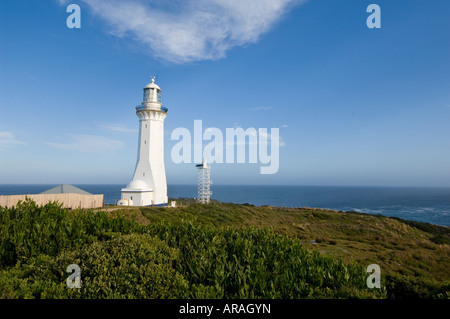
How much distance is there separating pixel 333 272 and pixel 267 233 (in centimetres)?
293

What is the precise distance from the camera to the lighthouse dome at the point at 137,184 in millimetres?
31266

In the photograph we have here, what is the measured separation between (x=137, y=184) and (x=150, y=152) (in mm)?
4486

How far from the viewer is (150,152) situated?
3212cm

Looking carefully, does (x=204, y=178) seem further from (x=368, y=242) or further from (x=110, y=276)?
(x=110, y=276)

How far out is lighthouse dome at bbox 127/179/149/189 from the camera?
103 feet

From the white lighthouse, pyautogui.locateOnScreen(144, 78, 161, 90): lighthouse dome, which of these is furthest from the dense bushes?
pyautogui.locateOnScreen(144, 78, 161, 90): lighthouse dome

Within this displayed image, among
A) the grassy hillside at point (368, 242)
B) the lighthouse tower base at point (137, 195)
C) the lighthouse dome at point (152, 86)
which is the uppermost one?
the lighthouse dome at point (152, 86)

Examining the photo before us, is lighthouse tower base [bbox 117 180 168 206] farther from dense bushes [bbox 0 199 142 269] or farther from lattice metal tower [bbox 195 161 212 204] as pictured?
dense bushes [bbox 0 199 142 269]

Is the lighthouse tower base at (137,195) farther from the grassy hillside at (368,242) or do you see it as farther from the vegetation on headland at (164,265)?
the vegetation on headland at (164,265)

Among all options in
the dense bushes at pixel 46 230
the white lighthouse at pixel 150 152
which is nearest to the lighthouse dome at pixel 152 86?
the white lighthouse at pixel 150 152

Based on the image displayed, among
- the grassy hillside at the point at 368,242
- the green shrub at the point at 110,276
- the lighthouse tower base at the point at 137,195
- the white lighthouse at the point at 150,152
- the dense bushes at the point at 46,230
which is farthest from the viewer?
the white lighthouse at the point at 150,152
